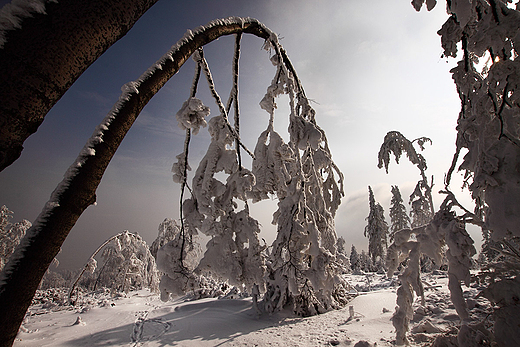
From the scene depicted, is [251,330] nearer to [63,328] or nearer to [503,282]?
[503,282]

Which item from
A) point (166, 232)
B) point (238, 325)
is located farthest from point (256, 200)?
point (166, 232)

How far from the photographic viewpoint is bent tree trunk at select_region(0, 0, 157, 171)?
545 millimetres

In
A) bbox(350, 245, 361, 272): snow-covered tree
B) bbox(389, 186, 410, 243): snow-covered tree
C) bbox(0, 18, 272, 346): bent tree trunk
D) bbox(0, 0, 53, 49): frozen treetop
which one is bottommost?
bbox(350, 245, 361, 272): snow-covered tree

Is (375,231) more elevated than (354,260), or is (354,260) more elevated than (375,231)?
(375,231)

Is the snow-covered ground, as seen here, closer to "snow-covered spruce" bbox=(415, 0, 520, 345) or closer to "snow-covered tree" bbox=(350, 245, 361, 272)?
"snow-covered spruce" bbox=(415, 0, 520, 345)

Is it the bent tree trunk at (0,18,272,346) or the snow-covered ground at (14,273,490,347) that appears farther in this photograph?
the snow-covered ground at (14,273,490,347)

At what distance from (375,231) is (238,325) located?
24586mm

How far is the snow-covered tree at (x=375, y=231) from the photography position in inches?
1017

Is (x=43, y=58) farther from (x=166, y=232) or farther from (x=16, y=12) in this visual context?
(x=166, y=232)

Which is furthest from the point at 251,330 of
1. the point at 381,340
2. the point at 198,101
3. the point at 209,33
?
the point at 209,33

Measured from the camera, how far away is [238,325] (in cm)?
658

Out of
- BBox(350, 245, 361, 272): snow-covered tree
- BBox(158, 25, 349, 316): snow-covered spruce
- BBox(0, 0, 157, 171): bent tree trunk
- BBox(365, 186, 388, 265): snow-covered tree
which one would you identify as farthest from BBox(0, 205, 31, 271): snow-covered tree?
BBox(350, 245, 361, 272): snow-covered tree

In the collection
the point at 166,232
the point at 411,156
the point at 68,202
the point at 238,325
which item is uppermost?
the point at 411,156

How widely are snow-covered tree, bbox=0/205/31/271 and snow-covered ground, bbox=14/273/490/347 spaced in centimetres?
1105
